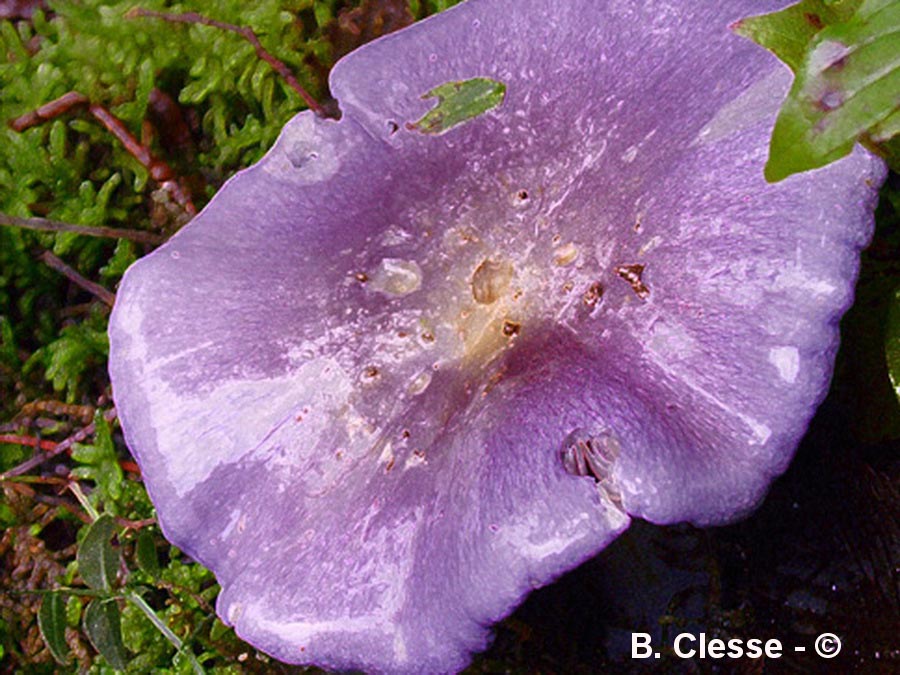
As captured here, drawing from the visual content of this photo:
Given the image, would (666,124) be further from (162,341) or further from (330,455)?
(162,341)

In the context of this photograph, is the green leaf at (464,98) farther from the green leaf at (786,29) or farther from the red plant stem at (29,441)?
the red plant stem at (29,441)

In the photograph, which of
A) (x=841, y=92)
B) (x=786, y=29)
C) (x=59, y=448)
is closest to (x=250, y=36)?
(x=59, y=448)

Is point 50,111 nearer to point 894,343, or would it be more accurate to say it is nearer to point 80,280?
point 80,280

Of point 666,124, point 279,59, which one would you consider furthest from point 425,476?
point 279,59

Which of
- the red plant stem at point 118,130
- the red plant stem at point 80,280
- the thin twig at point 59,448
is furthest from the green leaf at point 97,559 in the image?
the red plant stem at point 118,130

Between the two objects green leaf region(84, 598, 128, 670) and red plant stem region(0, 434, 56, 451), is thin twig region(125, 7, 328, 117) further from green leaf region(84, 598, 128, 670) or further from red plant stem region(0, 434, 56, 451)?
green leaf region(84, 598, 128, 670)

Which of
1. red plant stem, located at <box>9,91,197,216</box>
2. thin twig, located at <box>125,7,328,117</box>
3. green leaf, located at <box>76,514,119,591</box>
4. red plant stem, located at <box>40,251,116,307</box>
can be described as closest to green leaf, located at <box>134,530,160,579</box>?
green leaf, located at <box>76,514,119,591</box>
